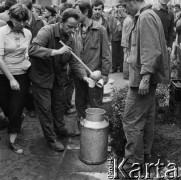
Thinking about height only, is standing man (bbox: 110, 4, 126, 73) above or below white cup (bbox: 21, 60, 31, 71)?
below

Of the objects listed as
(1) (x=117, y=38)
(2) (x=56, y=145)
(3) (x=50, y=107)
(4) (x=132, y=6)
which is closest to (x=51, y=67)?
(3) (x=50, y=107)

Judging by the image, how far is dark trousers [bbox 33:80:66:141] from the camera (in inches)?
182

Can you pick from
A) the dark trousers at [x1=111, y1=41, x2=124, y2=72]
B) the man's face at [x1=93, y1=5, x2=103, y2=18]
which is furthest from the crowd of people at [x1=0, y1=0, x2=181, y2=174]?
the dark trousers at [x1=111, y1=41, x2=124, y2=72]

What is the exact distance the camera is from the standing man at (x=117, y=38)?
9.98 m

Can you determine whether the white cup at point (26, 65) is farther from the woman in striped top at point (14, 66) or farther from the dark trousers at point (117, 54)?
the dark trousers at point (117, 54)

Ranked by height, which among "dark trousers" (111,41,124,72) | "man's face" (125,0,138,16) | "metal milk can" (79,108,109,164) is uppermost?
"man's face" (125,0,138,16)

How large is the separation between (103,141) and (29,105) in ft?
7.90

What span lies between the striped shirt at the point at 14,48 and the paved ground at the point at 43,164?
3.77 feet

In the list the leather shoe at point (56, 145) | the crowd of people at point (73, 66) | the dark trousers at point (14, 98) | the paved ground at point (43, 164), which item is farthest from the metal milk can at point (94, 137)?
the dark trousers at point (14, 98)

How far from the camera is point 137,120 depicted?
3.99 meters

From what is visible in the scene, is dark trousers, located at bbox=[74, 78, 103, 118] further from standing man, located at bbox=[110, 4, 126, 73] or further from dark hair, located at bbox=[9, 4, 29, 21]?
standing man, located at bbox=[110, 4, 126, 73]

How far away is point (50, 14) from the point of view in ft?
30.8

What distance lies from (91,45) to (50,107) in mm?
1140

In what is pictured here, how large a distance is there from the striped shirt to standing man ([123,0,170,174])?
1579mm
